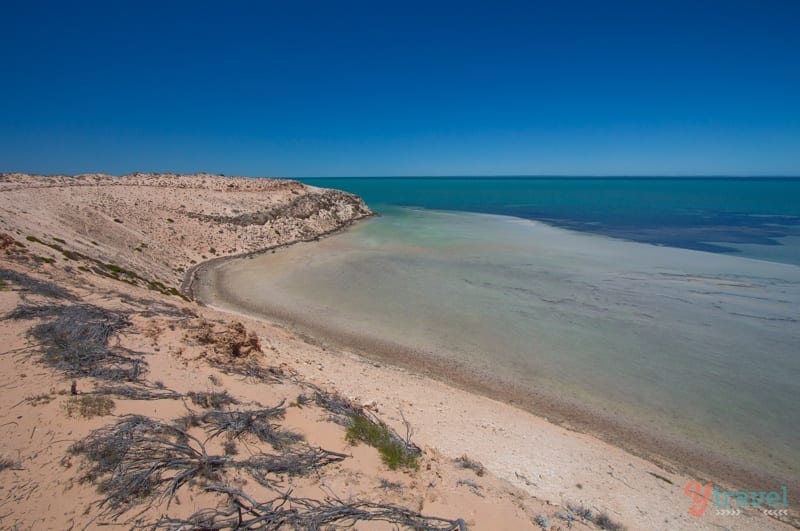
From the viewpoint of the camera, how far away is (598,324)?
1583 centimetres

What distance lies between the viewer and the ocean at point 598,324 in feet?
32.8

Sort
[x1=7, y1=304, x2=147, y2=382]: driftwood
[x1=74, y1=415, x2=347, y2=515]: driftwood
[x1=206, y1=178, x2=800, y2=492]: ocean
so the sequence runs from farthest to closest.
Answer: [x1=206, y1=178, x2=800, y2=492]: ocean < [x1=7, y1=304, x2=147, y2=382]: driftwood < [x1=74, y1=415, x2=347, y2=515]: driftwood

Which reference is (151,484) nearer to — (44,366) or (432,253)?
(44,366)

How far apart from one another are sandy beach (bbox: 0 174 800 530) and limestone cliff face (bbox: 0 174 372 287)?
15.0 ft

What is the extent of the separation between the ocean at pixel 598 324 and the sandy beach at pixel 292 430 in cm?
94

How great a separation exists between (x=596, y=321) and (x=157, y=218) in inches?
1232

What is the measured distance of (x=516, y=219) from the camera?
51.3 meters

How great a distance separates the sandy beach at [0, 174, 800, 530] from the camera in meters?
4.65

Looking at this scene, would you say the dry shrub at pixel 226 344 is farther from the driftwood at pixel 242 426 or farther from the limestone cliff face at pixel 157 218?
the limestone cliff face at pixel 157 218

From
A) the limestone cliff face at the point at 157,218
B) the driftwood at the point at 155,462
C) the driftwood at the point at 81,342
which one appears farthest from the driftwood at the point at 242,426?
the limestone cliff face at the point at 157,218

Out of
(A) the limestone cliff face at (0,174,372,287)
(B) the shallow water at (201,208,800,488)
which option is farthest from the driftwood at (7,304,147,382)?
(B) the shallow water at (201,208,800,488)

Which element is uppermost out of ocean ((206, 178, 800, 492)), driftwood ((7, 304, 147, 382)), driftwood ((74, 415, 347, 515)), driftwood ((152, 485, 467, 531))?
driftwood ((7, 304, 147, 382))

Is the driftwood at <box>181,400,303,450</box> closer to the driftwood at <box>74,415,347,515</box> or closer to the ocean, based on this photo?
the driftwood at <box>74,415,347,515</box>

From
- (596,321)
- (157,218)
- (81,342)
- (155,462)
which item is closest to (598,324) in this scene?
(596,321)
